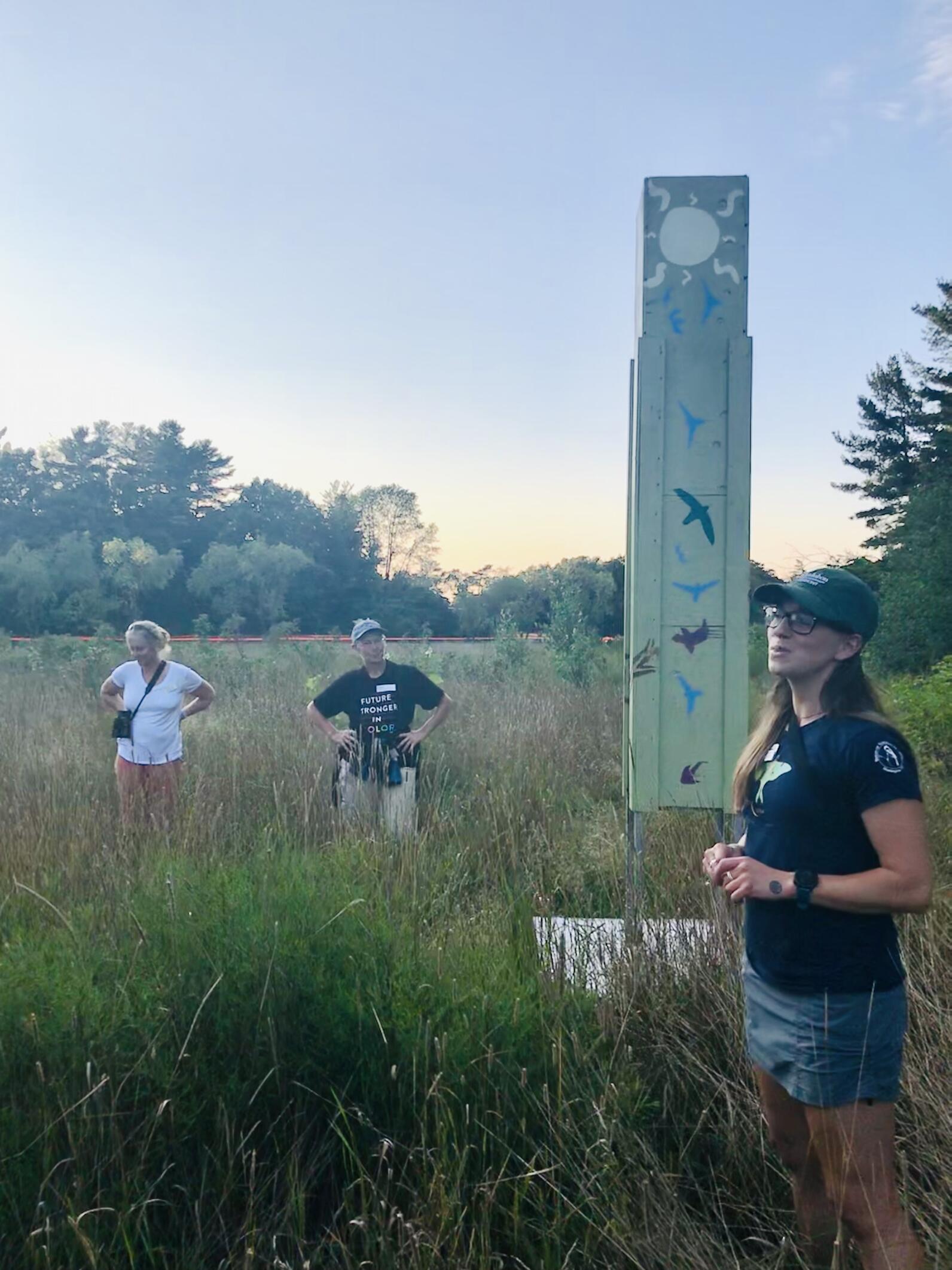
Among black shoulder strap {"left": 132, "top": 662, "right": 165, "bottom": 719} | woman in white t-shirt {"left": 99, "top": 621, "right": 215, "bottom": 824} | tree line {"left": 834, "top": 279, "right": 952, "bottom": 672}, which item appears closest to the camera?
woman in white t-shirt {"left": 99, "top": 621, "right": 215, "bottom": 824}

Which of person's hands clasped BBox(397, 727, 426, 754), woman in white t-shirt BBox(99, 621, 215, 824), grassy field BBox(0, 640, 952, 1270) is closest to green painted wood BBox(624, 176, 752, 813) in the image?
grassy field BBox(0, 640, 952, 1270)

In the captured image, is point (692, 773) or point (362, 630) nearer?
point (692, 773)

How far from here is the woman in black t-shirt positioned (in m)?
1.88

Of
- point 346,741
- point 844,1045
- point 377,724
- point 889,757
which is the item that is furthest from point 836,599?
point 377,724

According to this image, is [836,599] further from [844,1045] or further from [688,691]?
[688,691]

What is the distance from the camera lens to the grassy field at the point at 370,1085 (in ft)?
7.20

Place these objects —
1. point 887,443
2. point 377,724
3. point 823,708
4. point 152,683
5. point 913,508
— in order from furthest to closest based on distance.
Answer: point 887,443, point 913,508, point 152,683, point 377,724, point 823,708

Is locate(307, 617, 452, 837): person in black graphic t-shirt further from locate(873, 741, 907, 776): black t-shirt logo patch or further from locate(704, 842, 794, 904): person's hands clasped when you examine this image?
locate(873, 741, 907, 776): black t-shirt logo patch

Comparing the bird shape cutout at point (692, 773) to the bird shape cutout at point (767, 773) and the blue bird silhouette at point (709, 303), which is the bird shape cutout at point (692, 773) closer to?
the bird shape cutout at point (767, 773)

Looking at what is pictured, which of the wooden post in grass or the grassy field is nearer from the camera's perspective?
the grassy field

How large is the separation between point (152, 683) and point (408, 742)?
172 centimetres

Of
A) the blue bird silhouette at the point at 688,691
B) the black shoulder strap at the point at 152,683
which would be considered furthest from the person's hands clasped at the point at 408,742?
the blue bird silhouette at the point at 688,691

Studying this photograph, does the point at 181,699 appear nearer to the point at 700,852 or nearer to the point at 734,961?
the point at 700,852

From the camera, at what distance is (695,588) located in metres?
3.66
